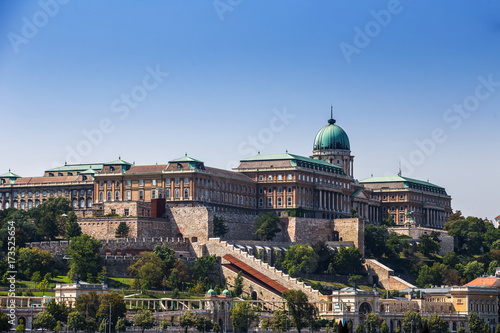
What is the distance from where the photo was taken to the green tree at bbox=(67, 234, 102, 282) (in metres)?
163

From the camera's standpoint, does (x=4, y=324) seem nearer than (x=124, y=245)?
Yes

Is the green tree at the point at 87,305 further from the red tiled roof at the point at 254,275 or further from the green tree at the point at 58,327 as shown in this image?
the red tiled roof at the point at 254,275

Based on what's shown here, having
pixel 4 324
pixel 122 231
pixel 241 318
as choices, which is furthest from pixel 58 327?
pixel 122 231

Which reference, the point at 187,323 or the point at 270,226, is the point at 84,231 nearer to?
the point at 270,226

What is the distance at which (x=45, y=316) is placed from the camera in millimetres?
133625

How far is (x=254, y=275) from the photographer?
174m

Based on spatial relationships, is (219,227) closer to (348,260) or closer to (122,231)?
(122,231)

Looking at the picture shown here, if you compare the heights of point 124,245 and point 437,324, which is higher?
point 124,245

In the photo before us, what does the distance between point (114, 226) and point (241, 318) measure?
4387 cm

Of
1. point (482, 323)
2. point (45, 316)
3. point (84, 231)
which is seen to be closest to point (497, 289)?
point (482, 323)

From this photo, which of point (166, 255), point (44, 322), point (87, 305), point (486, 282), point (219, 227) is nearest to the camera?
point (44, 322)

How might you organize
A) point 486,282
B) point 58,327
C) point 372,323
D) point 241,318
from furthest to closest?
1. point 486,282
2. point 372,323
3. point 241,318
4. point 58,327

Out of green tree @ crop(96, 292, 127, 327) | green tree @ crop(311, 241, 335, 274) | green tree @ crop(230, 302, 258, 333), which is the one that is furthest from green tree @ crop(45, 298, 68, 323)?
green tree @ crop(311, 241, 335, 274)

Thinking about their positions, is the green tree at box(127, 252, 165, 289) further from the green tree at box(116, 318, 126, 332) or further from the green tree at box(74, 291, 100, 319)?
the green tree at box(116, 318, 126, 332)
